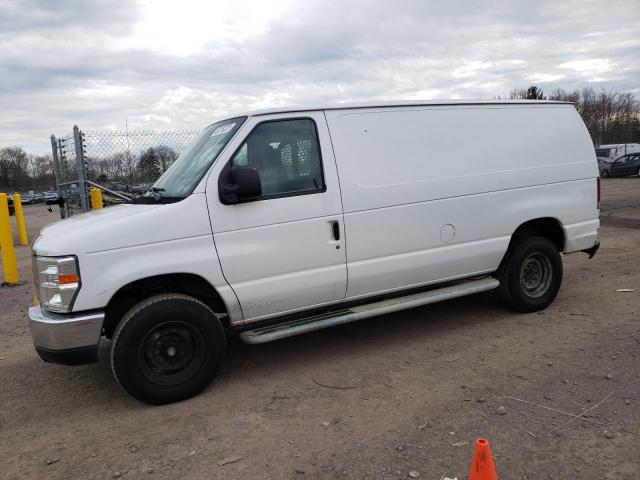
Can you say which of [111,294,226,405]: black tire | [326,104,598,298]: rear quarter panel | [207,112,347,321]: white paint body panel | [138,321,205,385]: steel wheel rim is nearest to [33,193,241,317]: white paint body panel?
[207,112,347,321]: white paint body panel

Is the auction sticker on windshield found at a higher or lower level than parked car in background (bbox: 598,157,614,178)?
higher

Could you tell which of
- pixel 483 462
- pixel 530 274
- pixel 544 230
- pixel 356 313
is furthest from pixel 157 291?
pixel 544 230

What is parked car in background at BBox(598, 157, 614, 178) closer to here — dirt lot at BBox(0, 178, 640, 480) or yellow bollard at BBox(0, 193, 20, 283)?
dirt lot at BBox(0, 178, 640, 480)

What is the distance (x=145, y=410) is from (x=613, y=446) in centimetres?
313

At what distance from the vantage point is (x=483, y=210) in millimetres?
5020

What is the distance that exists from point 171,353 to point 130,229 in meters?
0.97

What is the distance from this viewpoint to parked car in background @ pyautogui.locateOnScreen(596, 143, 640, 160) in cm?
2945

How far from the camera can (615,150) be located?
2970cm

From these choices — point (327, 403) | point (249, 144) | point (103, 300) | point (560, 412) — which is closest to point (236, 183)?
point (249, 144)

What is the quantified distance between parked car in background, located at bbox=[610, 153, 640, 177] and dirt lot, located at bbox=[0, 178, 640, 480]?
25.9 meters

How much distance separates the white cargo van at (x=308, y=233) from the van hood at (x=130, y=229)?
0.4 inches

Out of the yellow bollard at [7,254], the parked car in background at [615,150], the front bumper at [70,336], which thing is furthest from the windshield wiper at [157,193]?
the parked car in background at [615,150]

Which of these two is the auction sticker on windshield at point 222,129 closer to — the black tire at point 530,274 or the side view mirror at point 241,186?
the side view mirror at point 241,186

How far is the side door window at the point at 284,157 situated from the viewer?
13.6 ft
